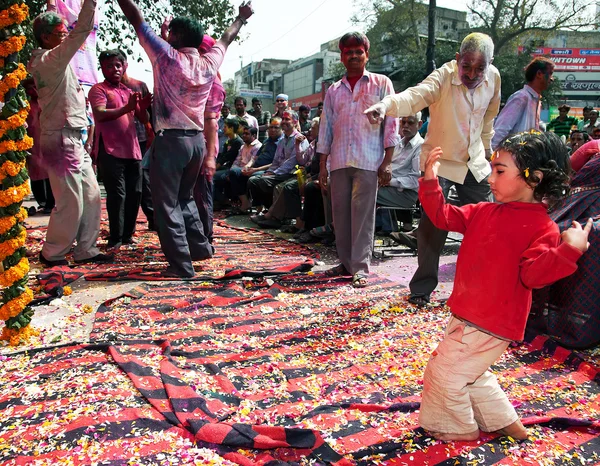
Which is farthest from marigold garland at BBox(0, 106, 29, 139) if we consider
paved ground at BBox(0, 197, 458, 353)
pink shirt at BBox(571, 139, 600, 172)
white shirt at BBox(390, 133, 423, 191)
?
white shirt at BBox(390, 133, 423, 191)

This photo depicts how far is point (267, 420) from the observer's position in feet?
6.90

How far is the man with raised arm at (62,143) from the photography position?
13.1ft

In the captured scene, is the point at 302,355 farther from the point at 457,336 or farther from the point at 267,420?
the point at 457,336

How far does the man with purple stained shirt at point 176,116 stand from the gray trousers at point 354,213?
1375 mm

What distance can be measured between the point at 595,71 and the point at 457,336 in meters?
46.5

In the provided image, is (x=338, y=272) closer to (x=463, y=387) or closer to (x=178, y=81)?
(x=178, y=81)

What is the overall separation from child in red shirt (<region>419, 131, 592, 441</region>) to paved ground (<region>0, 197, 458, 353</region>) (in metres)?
2.08

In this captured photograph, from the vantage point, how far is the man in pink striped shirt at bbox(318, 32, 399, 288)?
14.2 ft

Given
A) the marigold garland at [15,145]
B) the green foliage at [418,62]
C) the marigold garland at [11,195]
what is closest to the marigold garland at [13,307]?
the marigold garland at [11,195]

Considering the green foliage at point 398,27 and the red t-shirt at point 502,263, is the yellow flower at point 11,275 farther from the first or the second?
the green foliage at point 398,27

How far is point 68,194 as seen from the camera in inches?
169

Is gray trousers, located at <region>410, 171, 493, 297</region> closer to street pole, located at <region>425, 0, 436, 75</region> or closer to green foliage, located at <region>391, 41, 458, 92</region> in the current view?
street pole, located at <region>425, 0, 436, 75</region>

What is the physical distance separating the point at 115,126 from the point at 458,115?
340 centimetres

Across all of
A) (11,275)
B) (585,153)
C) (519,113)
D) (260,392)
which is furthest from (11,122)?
(519,113)
